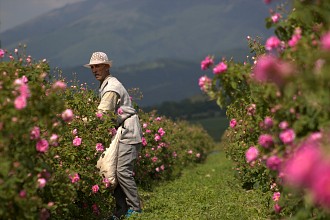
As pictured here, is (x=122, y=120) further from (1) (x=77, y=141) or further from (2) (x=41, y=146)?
(2) (x=41, y=146)

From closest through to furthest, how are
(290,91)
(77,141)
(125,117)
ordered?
(290,91) → (77,141) → (125,117)

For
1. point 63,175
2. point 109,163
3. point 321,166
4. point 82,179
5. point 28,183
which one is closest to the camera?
point 321,166

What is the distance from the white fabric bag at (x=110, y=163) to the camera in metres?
7.55

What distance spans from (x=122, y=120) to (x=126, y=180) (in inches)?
34.2

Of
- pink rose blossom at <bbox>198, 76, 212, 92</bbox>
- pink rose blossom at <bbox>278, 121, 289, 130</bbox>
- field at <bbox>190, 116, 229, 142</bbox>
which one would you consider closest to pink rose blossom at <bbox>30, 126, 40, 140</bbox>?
pink rose blossom at <bbox>198, 76, 212, 92</bbox>

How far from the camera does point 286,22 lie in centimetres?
443

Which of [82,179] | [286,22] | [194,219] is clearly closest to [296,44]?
[286,22]

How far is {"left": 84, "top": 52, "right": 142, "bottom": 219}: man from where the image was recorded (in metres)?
7.58

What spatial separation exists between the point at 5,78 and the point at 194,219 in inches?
170

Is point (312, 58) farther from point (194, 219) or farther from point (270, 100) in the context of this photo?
point (194, 219)

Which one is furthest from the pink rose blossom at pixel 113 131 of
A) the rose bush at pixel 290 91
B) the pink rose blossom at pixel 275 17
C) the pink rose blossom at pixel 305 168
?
the pink rose blossom at pixel 305 168

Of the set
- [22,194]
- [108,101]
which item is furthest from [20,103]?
[108,101]

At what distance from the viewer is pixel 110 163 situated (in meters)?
7.56

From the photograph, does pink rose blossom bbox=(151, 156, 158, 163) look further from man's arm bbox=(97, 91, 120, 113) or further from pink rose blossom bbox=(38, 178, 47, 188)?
pink rose blossom bbox=(38, 178, 47, 188)
